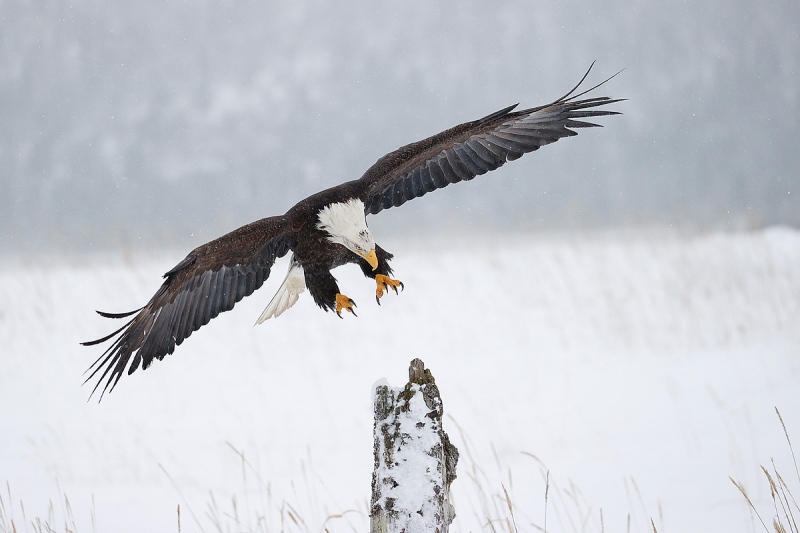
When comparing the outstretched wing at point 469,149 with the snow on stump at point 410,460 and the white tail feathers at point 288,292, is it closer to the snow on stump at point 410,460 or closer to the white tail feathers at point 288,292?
the white tail feathers at point 288,292

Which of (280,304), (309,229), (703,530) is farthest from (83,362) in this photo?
(703,530)

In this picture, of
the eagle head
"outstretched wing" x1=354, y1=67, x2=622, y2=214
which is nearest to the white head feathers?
the eagle head

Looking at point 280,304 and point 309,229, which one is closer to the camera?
point 309,229

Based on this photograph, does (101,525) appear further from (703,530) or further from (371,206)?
(703,530)

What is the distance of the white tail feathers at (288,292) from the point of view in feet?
12.9

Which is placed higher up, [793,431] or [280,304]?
[280,304]


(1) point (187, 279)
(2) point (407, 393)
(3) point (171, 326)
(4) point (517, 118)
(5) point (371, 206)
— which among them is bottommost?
(2) point (407, 393)

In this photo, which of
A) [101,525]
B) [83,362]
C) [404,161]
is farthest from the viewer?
[83,362]

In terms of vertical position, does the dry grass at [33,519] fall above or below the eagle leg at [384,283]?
below

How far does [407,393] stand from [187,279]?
78.6 inches

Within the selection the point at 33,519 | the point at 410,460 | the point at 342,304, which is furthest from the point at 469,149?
the point at 33,519

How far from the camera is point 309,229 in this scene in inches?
135

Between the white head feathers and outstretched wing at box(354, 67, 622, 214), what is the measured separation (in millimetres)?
356

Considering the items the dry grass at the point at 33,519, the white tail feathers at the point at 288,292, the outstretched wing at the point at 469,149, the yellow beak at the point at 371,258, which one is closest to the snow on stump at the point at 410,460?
the yellow beak at the point at 371,258
